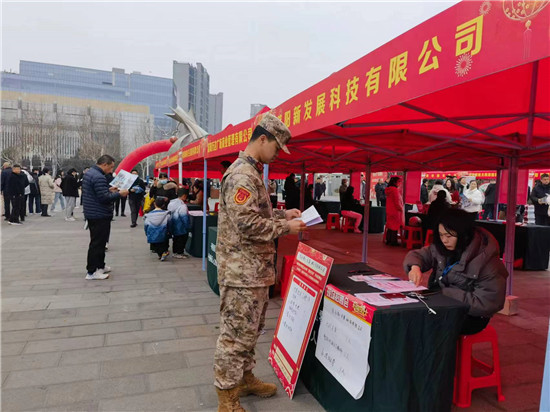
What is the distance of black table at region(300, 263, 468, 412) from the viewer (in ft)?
6.46

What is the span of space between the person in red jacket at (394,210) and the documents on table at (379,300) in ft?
21.4

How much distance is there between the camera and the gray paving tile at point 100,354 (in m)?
3.13

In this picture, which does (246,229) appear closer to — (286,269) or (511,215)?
(286,269)

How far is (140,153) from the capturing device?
19.0 m

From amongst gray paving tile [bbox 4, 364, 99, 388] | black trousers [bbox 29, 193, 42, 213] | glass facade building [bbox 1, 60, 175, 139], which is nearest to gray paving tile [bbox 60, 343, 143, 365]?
gray paving tile [bbox 4, 364, 99, 388]

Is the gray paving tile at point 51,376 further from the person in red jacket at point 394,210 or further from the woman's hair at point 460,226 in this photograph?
the person in red jacket at point 394,210

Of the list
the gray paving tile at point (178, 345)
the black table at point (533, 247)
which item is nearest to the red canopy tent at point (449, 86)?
→ the black table at point (533, 247)

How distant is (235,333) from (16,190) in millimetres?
12212

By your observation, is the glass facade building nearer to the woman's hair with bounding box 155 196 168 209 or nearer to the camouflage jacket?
the woman's hair with bounding box 155 196 168 209

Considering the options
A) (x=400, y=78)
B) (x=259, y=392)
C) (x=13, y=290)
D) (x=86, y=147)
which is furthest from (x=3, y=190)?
(x=86, y=147)

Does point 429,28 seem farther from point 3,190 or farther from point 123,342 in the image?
point 3,190

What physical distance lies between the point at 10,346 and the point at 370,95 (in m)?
3.74

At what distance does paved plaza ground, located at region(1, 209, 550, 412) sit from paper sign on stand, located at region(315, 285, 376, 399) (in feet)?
1.59

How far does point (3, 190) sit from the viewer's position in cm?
1150
